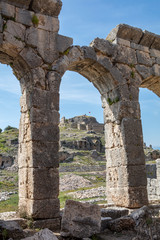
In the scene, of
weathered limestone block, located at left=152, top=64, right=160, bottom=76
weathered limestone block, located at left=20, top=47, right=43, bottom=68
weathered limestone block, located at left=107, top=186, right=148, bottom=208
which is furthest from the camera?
weathered limestone block, located at left=152, top=64, right=160, bottom=76

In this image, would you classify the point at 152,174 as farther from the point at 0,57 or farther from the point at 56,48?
the point at 0,57

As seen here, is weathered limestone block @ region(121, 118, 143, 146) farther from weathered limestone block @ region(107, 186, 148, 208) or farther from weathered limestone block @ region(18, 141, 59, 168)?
weathered limestone block @ region(18, 141, 59, 168)

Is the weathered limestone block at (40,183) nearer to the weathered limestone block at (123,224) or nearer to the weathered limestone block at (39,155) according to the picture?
the weathered limestone block at (39,155)

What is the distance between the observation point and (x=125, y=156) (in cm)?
790

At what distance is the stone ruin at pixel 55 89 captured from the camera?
20.7 feet

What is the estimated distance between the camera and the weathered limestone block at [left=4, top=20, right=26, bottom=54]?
257 inches

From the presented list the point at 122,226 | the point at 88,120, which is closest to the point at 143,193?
the point at 122,226

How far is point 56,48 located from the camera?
24.0 feet

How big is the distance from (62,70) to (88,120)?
7319 centimetres

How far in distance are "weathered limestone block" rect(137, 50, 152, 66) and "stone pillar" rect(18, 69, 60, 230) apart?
3.73m

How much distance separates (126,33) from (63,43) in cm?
272

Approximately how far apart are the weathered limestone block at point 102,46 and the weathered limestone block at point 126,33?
61 cm

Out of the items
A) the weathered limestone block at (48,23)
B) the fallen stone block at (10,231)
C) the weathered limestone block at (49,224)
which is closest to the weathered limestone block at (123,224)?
the weathered limestone block at (49,224)

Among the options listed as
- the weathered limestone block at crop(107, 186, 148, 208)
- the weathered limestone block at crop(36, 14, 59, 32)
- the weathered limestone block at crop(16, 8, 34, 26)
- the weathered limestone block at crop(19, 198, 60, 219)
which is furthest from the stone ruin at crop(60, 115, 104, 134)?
the weathered limestone block at crop(19, 198, 60, 219)
